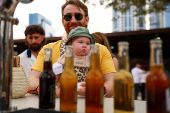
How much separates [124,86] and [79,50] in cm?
117

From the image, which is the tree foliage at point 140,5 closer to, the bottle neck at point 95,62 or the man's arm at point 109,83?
the man's arm at point 109,83

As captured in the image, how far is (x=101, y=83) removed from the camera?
2.67 ft

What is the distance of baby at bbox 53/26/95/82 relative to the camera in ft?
5.88

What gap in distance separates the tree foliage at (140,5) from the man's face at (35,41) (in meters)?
4.14

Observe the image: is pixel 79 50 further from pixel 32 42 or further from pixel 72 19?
pixel 32 42

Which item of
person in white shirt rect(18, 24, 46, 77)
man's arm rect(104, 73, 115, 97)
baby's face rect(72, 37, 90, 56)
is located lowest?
man's arm rect(104, 73, 115, 97)

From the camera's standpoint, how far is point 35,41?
3.74m

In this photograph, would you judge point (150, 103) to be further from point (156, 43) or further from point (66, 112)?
point (66, 112)

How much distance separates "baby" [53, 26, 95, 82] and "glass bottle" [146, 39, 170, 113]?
1.15 metres

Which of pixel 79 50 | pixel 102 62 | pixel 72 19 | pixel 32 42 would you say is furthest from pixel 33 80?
pixel 32 42

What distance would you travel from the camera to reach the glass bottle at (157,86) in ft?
2.20

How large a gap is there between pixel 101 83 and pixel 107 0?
7.02 meters

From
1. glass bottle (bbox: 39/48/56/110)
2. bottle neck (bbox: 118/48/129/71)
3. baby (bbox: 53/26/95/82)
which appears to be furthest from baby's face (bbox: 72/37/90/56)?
bottle neck (bbox: 118/48/129/71)

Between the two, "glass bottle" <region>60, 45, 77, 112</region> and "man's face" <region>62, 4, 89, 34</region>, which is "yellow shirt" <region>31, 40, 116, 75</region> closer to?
"man's face" <region>62, 4, 89, 34</region>
